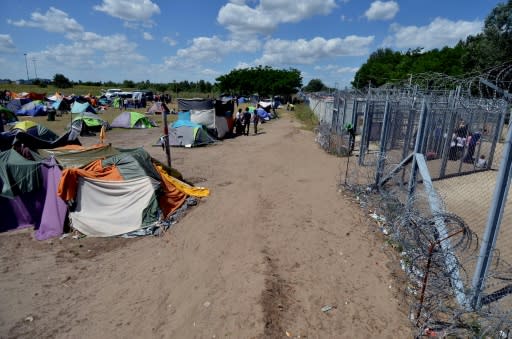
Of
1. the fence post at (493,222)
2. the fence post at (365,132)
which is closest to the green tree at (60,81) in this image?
the fence post at (365,132)

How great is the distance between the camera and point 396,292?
15.9ft

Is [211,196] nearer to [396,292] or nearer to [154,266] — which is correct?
[154,266]

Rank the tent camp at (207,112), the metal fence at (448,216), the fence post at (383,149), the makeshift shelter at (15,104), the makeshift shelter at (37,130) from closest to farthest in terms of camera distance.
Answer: the metal fence at (448,216) < the fence post at (383,149) < the makeshift shelter at (37,130) < the tent camp at (207,112) < the makeshift shelter at (15,104)

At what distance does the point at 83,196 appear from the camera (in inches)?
298

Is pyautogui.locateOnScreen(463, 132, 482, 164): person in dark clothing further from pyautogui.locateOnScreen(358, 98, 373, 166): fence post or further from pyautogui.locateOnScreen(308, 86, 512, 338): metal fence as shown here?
pyautogui.locateOnScreen(358, 98, 373, 166): fence post

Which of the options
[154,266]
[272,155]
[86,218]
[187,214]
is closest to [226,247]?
[154,266]

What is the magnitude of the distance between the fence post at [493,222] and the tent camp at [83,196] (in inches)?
236

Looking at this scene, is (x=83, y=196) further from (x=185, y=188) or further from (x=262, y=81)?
(x=262, y=81)

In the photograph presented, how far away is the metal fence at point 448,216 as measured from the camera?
159 inches

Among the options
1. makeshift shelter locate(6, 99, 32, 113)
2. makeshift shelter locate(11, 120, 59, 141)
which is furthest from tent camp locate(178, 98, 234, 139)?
makeshift shelter locate(6, 99, 32, 113)

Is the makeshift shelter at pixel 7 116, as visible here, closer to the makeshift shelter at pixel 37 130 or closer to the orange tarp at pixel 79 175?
the makeshift shelter at pixel 37 130

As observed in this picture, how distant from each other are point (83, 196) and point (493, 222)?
7.70 metres

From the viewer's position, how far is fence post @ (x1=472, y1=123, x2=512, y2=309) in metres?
3.77

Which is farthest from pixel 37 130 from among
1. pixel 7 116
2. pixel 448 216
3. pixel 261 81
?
pixel 261 81
